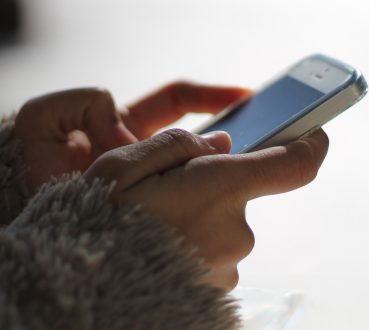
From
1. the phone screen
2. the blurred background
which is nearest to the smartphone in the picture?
the phone screen

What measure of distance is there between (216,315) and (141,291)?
5 centimetres

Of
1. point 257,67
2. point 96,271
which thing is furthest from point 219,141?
point 257,67

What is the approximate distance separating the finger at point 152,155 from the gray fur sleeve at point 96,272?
0.02m

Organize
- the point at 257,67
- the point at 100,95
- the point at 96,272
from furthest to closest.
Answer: the point at 257,67 → the point at 100,95 → the point at 96,272

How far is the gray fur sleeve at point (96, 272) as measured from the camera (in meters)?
0.30

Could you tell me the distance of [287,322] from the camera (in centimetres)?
50

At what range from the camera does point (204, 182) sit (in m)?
0.38

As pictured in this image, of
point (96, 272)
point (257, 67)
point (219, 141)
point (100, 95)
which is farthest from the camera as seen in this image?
point (257, 67)

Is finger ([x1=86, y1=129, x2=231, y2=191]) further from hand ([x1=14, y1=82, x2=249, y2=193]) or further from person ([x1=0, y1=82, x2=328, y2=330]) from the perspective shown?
hand ([x1=14, y1=82, x2=249, y2=193])

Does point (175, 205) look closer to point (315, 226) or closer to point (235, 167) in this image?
point (235, 167)

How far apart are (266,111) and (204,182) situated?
0.54ft

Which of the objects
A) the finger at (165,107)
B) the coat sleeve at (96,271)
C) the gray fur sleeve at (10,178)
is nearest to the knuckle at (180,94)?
the finger at (165,107)

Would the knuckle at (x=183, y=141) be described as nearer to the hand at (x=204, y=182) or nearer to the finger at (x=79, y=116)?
the hand at (x=204, y=182)

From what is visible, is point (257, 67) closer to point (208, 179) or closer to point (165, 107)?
point (165, 107)
